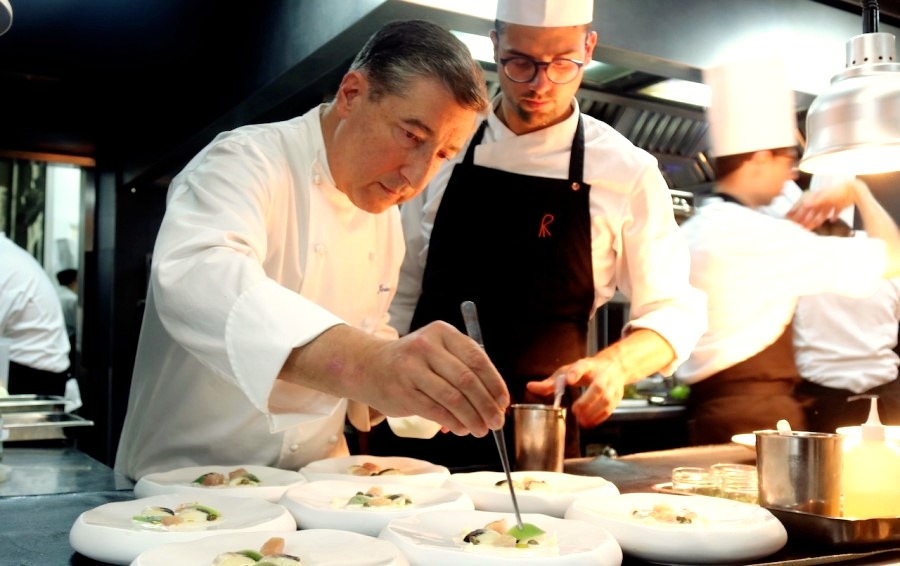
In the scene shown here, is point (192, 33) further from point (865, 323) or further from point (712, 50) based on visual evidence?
point (865, 323)

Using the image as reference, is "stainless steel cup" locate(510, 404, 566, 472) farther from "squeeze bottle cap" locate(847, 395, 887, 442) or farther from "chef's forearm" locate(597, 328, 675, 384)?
"squeeze bottle cap" locate(847, 395, 887, 442)

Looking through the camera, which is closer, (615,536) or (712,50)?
(615,536)

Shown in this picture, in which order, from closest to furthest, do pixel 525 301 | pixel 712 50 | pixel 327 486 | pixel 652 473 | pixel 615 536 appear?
pixel 615 536 < pixel 327 486 < pixel 652 473 < pixel 525 301 < pixel 712 50

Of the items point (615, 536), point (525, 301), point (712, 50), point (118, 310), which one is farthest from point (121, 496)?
point (118, 310)

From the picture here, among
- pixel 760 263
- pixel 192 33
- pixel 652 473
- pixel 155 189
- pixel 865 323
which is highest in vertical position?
pixel 192 33

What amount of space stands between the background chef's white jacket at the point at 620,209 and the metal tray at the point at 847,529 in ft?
3.14

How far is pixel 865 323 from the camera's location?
3686 millimetres

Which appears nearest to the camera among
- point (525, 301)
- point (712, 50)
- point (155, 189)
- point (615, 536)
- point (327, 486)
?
point (615, 536)

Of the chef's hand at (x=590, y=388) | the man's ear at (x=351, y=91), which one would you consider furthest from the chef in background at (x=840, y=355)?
the man's ear at (x=351, y=91)

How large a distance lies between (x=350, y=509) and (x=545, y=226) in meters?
1.20

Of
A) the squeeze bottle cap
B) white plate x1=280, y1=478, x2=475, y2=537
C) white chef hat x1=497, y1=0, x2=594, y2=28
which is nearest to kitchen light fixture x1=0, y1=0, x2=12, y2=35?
white plate x1=280, y1=478, x2=475, y2=537

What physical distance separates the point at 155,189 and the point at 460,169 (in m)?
3.68

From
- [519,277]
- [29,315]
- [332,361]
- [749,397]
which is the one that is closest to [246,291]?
[332,361]

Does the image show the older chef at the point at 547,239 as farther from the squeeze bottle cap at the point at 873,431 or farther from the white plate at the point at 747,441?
the squeeze bottle cap at the point at 873,431
